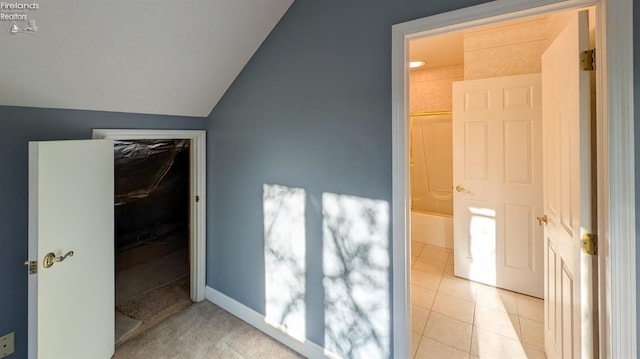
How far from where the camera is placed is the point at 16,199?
1.74m

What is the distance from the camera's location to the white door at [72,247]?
1.44m

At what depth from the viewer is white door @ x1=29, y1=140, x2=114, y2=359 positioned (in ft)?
4.73

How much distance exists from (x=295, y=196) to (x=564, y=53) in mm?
1754

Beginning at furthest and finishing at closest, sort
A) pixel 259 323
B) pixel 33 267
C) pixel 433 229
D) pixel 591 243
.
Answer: pixel 433 229
pixel 259 323
pixel 33 267
pixel 591 243

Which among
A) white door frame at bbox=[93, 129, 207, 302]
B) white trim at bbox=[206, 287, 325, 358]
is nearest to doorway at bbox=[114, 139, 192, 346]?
white door frame at bbox=[93, 129, 207, 302]

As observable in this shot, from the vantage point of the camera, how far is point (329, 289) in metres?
1.98

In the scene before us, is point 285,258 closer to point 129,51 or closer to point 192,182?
point 192,182

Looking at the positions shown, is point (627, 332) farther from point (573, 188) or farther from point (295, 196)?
point (295, 196)

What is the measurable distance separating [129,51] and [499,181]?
329 cm

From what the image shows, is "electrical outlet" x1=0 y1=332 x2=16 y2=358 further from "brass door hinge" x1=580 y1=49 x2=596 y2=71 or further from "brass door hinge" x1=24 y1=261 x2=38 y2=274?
"brass door hinge" x1=580 y1=49 x2=596 y2=71

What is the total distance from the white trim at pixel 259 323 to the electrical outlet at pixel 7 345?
1.34m

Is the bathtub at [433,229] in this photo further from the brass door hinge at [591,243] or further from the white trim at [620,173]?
the white trim at [620,173]

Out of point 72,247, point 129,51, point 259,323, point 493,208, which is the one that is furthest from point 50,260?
point 493,208

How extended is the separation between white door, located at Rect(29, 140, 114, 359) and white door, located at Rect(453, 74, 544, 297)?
323 centimetres
